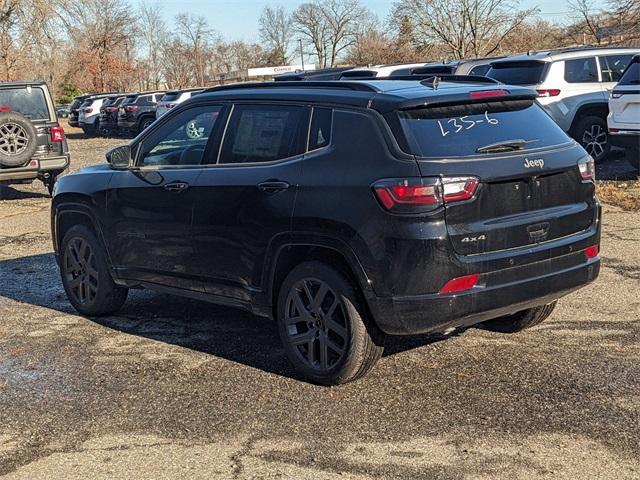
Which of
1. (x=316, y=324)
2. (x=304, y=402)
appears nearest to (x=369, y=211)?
(x=316, y=324)

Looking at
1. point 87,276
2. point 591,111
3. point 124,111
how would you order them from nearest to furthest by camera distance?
point 87,276 → point 591,111 → point 124,111

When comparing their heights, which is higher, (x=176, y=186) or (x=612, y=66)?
(x=612, y=66)

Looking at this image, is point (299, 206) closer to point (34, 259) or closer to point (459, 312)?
point (459, 312)

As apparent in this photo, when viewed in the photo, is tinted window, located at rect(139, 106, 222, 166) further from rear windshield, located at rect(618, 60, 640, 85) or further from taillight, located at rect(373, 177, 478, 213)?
rear windshield, located at rect(618, 60, 640, 85)

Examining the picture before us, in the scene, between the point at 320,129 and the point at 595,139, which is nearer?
the point at 320,129

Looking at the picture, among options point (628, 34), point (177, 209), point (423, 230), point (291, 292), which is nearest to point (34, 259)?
point (177, 209)

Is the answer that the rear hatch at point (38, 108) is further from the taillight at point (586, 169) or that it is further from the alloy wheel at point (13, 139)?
the taillight at point (586, 169)

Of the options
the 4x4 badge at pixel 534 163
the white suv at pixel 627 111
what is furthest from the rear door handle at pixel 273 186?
the white suv at pixel 627 111

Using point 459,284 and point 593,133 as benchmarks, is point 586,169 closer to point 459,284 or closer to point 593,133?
point 459,284

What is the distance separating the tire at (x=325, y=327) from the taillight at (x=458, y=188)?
769 millimetres

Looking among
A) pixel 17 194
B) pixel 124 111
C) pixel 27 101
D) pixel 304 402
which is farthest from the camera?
pixel 124 111

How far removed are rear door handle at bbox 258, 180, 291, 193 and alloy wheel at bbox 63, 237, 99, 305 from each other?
2067 mm

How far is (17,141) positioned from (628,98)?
906 cm

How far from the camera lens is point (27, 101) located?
13734 millimetres
